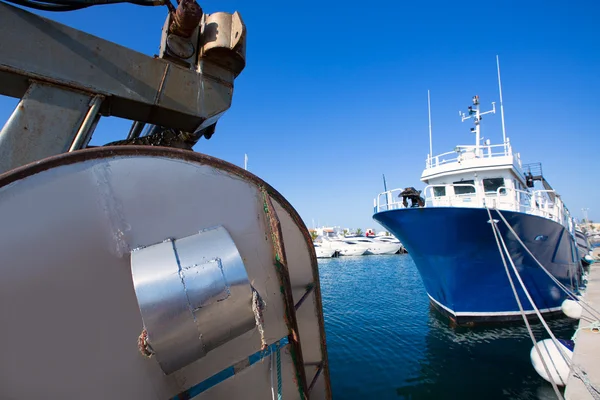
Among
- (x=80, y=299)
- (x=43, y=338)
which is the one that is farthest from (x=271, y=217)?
(x=43, y=338)

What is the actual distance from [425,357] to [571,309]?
669 centimetres

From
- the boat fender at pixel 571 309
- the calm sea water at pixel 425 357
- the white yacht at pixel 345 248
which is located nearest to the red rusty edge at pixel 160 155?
the calm sea water at pixel 425 357

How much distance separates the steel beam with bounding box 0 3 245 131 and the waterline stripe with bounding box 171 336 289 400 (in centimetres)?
261

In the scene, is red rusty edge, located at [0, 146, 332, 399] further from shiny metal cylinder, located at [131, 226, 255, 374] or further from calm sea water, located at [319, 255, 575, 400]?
calm sea water, located at [319, 255, 575, 400]

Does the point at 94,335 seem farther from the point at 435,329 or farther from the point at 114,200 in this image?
the point at 435,329

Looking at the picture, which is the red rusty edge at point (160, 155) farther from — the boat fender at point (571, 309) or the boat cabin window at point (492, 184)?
the boat fender at point (571, 309)

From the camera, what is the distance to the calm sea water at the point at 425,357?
239 inches

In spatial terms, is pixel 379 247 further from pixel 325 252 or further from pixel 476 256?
pixel 476 256

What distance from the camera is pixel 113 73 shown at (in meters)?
2.91

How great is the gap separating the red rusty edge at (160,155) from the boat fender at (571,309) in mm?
12016

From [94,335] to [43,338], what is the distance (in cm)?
22

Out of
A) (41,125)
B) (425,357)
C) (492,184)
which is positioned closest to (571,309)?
(492,184)

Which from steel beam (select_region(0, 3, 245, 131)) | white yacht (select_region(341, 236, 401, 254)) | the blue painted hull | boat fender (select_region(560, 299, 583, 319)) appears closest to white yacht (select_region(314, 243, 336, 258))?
white yacht (select_region(341, 236, 401, 254))

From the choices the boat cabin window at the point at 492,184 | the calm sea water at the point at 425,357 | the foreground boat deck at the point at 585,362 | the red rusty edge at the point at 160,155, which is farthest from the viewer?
the boat cabin window at the point at 492,184
